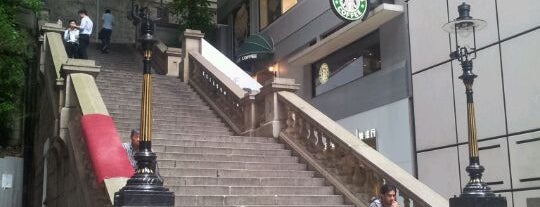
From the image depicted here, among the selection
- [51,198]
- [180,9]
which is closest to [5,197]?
[51,198]

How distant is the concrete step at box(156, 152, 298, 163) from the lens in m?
11.7

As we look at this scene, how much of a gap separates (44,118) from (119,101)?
1811mm

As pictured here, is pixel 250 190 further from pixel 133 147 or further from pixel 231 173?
pixel 133 147

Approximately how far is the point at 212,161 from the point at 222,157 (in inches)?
17.6

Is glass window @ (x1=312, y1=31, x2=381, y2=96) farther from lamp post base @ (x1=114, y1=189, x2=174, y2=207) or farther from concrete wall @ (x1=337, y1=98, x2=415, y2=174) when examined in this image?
lamp post base @ (x1=114, y1=189, x2=174, y2=207)

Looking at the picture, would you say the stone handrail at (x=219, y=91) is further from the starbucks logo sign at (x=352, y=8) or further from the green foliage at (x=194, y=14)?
the green foliage at (x=194, y=14)

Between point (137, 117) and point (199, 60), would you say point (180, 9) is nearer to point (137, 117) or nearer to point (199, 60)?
point (199, 60)

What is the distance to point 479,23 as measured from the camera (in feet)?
28.6

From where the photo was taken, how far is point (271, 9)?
24.4 m

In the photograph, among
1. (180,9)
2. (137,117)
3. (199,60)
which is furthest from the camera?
(180,9)

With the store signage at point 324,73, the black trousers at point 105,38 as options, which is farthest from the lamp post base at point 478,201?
the black trousers at point 105,38

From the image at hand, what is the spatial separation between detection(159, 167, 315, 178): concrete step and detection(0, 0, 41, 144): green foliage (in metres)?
6.35

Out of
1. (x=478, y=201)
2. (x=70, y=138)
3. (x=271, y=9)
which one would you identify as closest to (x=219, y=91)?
(x=70, y=138)

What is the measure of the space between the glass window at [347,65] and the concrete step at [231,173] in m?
6.37
